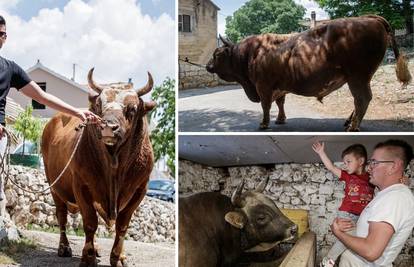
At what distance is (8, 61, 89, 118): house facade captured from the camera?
292 cm

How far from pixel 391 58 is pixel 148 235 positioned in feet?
5.18

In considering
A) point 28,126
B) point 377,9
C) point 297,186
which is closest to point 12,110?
point 28,126

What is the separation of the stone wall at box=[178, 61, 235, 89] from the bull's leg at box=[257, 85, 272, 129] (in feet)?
0.65

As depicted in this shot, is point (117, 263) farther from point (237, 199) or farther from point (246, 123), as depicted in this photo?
point (246, 123)

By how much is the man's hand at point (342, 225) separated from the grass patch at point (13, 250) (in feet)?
5.19

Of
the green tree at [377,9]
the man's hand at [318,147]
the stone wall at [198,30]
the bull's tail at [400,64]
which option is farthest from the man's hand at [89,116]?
the bull's tail at [400,64]

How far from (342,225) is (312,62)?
0.78m

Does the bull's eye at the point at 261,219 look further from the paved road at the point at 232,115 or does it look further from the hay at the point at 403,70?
the hay at the point at 403,70

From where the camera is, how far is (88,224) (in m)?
2.64

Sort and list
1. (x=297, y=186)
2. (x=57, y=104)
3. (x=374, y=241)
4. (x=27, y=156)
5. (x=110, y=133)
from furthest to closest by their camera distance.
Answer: (x=297, y=186), (x=27, y=156), (x=57, y=104), (x=110, y=133), (x=374, y=241)

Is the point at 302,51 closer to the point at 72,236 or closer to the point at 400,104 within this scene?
the point at 400,104

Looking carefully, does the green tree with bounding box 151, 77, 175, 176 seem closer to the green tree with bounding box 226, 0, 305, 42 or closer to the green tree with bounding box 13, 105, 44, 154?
the green tree with bounding box 226, 0, 305, 42

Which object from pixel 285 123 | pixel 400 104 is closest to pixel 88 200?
pixel 285 123

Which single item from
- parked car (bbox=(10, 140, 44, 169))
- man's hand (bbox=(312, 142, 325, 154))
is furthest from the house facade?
man's hand (bbox=(312, 142, 325, 154))
